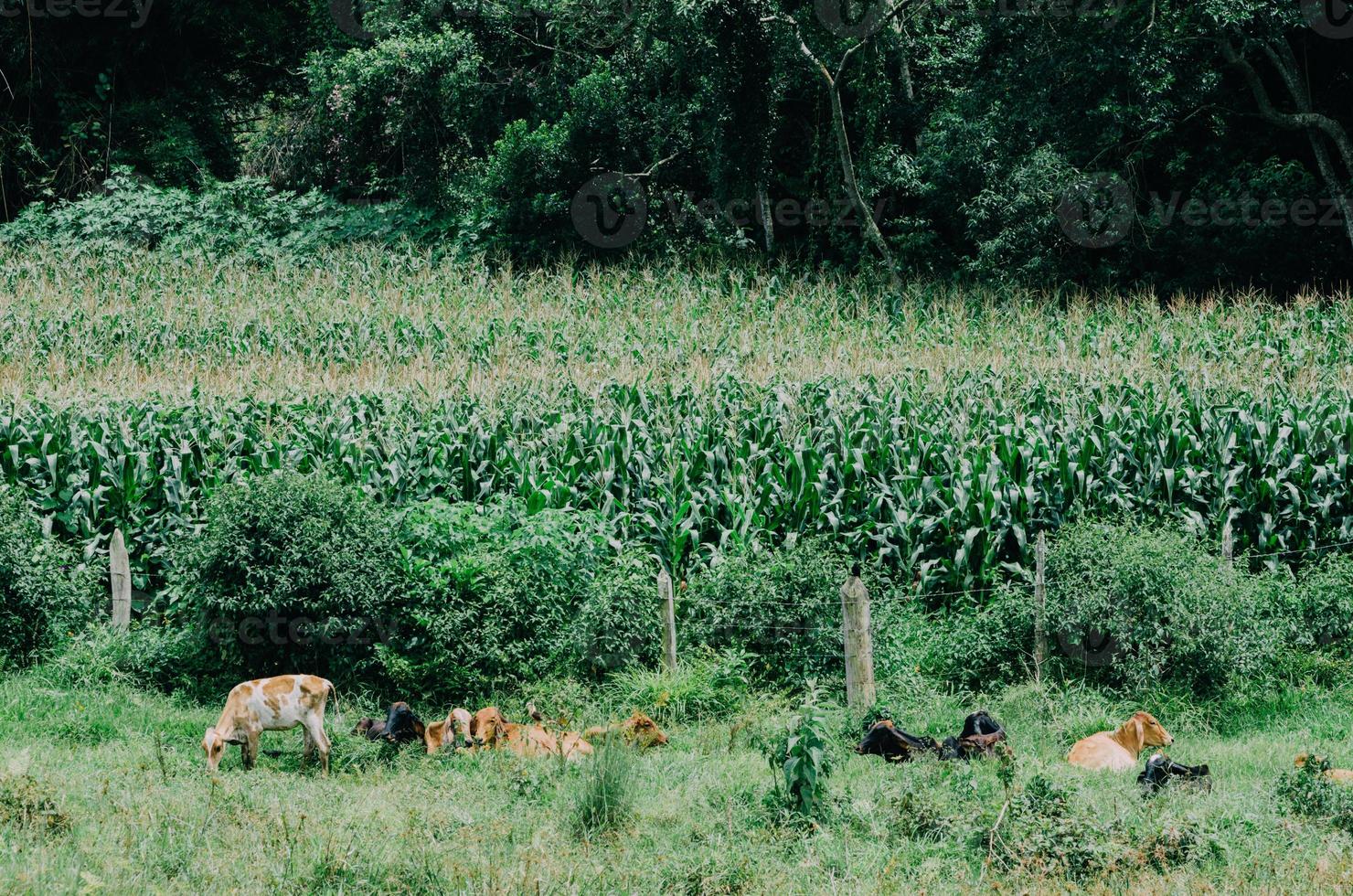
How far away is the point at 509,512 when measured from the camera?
952cm

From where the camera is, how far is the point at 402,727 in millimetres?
7734

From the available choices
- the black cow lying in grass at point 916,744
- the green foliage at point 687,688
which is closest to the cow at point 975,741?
the black cow lying in grass at point 916,744

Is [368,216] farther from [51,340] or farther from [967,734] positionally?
[967,734]

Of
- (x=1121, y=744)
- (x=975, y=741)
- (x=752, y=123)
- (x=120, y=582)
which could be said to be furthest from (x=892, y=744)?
(x=752, y=123)

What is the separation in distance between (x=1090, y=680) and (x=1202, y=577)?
42.2 inches

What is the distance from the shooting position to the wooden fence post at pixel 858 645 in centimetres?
845

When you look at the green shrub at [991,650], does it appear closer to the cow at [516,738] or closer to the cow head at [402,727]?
the cow at [516,738]

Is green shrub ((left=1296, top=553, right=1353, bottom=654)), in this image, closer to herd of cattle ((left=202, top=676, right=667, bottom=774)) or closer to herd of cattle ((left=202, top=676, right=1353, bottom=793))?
herd of cattle ((left=202, top=676, right=1353, bottom=793))

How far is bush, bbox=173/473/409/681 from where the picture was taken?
28.9 feet

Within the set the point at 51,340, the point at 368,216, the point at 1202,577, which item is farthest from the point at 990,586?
the point at 368,216

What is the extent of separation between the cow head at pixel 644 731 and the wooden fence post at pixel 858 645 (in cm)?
145

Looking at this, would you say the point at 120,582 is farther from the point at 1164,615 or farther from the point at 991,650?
the point at 1164,615

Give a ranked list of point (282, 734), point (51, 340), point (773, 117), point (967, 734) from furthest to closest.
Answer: point (773, 117) < point (51, 340) < point (282, 734) < point (967, 734)

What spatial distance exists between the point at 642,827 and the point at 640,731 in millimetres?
1481
